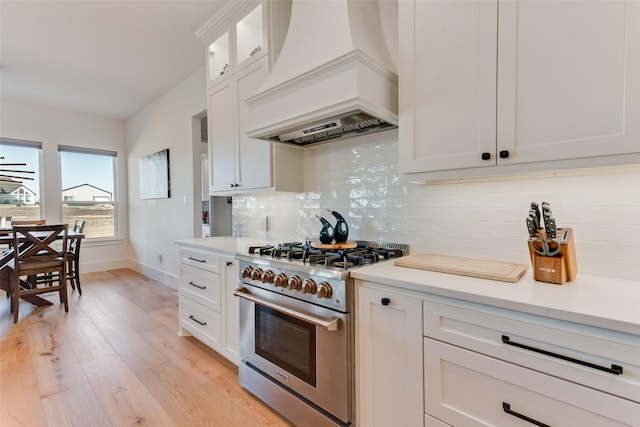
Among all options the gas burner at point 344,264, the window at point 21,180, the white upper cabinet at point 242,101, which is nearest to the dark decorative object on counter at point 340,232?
the gas burner at point 344,264

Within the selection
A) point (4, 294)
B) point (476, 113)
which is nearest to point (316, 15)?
point (476, 113)

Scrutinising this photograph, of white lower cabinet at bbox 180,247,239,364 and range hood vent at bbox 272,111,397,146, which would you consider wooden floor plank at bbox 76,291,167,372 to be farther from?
range hood vent at bbox 272,111,397,146

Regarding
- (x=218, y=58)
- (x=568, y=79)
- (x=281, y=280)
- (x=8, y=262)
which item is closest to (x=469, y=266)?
(x=568, y=79)

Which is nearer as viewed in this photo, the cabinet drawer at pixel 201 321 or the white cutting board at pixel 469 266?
the white cutting board at pixel 469 266

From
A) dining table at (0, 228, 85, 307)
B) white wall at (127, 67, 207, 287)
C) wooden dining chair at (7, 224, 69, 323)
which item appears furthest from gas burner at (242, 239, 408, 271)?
dining table at (0, 228, 85, 307)

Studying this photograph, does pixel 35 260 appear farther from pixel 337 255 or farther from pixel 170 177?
pixel 337 255

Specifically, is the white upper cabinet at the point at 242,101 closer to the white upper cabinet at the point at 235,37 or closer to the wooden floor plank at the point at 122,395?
the white upper cabinet at the point at 235,37

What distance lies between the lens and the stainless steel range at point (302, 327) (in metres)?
1.40

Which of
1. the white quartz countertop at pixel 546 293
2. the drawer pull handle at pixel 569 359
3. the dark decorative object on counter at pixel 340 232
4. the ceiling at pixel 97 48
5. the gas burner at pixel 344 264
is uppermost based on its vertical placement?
the ceiling at pixel 97 48

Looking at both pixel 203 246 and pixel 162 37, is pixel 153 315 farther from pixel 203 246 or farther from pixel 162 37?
pixel 162 37

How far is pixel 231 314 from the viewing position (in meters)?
2.11

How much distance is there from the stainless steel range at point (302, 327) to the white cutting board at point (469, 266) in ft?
0.71

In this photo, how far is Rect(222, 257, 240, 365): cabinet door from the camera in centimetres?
205

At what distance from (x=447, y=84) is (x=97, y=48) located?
11.9 ft
